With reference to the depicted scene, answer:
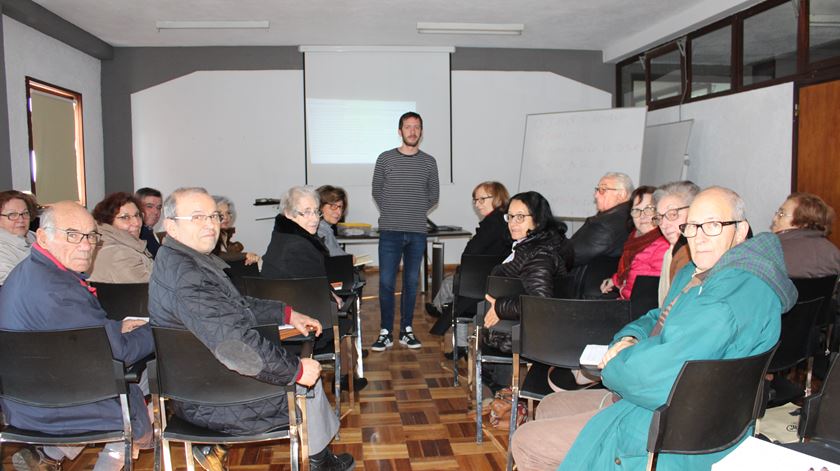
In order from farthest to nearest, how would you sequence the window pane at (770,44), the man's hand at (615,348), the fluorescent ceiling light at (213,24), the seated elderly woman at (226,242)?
the fluorescent ceiling light at (213,24)
the window pane at (770,44)
the seated elderly woman at (226,242)
the man's hand at (615,348)

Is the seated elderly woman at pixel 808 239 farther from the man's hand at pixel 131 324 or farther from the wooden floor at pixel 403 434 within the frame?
the man's hand at pixel 131 324

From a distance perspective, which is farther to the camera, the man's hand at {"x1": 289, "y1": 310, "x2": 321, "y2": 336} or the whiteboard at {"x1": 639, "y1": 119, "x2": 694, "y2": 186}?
the whiteboard at {"x1": 639, "y1": 119, "x2": 694, "y2": 186}

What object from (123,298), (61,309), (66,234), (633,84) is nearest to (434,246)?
(123,298)

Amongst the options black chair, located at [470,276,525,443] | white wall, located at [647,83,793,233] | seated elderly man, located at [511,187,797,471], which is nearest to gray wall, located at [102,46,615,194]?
white wall, located at [647,83,793,233]

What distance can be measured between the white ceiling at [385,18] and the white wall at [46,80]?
1.15 ft

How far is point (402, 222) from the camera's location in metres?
4.40

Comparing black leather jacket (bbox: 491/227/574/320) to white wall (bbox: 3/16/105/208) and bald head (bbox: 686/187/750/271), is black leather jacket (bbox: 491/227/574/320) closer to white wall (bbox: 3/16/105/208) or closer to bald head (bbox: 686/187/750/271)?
bald head (bbox: 686/187/750/271)

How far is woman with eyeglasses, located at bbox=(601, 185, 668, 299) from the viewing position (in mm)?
2982

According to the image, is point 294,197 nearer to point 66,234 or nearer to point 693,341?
point 66,234

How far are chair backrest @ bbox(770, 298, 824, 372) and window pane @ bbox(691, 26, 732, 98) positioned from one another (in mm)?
4247

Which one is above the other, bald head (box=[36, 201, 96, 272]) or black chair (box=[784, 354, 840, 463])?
bald head (box=[36, 201, 96, 272])

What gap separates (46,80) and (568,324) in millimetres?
6125

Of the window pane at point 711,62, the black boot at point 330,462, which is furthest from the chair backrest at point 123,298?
the window pane at point 711,62

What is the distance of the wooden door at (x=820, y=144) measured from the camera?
4789 mm
